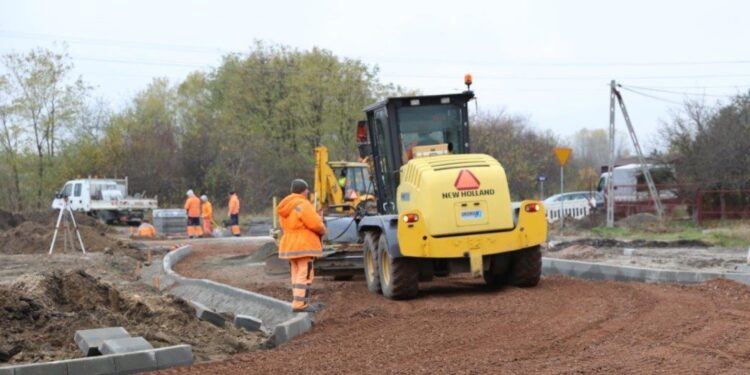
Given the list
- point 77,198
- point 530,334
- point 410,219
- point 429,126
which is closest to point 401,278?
point 410,219

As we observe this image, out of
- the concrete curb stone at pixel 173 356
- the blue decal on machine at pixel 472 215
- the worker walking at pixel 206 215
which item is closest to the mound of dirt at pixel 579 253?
the blue decal on machine at pixel 472 215

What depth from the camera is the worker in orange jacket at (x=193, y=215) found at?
32.4 m

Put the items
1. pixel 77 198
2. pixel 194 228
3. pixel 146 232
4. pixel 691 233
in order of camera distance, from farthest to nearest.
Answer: pixel 77 198
pixel 146 232
pixel 194 228
pixel 691 233

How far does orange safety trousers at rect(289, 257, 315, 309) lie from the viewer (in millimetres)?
10695

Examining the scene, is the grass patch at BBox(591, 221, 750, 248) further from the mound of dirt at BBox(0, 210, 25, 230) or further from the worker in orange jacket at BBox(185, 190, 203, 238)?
the mound of dirt at BBox(0, 210, 25, 230)

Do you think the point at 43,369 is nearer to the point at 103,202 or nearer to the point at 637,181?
the point at 637,181

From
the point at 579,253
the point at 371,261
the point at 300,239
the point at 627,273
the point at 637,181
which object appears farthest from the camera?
the point at 637,181

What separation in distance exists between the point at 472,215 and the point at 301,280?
2440 mm

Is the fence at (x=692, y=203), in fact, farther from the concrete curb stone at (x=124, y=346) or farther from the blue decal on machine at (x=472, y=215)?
the concrete curb stone at (x=124, y=346)

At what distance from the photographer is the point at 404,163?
13.1 m

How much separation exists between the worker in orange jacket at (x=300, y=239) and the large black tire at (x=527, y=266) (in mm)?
2950

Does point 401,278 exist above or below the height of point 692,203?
below

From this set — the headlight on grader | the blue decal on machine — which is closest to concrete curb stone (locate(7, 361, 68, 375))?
the headlight on grader

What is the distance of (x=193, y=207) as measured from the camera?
32.4 m
